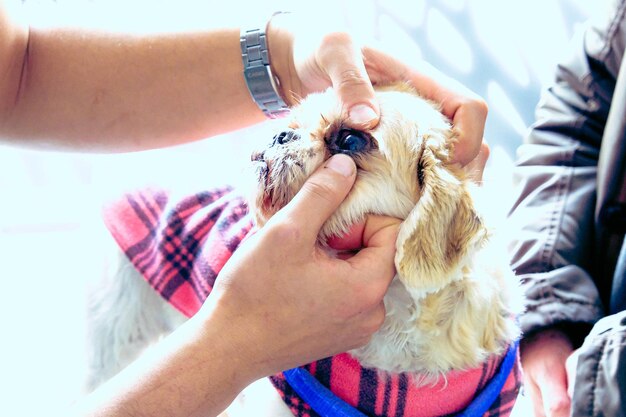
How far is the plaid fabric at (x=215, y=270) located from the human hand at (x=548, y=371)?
198mm

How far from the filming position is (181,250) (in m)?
1.43

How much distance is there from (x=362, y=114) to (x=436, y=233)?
0.24m

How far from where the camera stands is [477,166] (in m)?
1.19

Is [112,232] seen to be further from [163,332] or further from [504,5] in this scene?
[504,5]

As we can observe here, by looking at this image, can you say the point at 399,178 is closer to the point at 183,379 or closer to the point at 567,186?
the point at 183,379

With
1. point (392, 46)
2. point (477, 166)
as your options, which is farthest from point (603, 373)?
point (392, 46)

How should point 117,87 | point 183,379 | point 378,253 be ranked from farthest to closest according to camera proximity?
1. point 117,87
2. point 378,253
3. point 183,379

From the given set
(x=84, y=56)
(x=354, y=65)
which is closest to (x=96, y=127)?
(x=84, y=56)

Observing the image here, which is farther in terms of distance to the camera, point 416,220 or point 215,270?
point 215,270

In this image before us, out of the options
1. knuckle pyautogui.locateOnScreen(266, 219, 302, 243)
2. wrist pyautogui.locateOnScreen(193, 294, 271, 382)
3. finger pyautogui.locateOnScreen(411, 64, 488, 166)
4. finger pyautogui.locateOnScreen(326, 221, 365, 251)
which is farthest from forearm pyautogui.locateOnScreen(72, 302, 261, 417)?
finger pyautogui.locateOnScreen(411, 64, 488, 166)

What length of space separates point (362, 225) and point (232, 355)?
323 millimetres

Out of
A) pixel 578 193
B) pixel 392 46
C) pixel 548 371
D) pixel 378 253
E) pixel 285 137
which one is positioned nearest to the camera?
pixel 378 253

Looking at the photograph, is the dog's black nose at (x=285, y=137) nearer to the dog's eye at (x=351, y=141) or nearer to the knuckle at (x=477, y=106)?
the dog's eye at (x=351, y=141)

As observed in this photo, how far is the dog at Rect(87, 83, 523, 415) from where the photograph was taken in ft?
3.29
